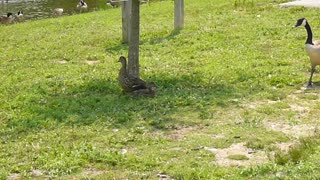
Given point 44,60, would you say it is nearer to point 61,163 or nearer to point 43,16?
point 61,163

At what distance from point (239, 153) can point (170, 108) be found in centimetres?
209

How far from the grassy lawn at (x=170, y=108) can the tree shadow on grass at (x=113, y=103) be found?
0.06 ft

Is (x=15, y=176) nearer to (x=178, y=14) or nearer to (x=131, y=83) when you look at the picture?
(x=131, y=83)

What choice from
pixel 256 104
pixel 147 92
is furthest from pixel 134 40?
pixel 256 104

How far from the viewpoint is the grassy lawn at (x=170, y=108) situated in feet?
21.3

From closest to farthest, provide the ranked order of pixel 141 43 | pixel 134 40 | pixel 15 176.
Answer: pixel 15 176 → pixel 134 40 → pixel 141 43

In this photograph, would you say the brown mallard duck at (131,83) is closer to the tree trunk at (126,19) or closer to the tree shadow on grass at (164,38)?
the tree shadow on grass at (164,38)

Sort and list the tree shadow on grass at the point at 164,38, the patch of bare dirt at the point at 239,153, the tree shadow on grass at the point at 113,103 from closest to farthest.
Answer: the patch of bare dirt at the point at 239,153
the tree shadow on grass at the point at 113,103
the tree shadow on grass at the point at 164,38

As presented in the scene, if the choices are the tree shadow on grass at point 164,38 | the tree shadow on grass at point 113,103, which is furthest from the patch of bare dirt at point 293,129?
A: the tree shadow on grass at point 164,38

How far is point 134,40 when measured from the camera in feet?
32.1

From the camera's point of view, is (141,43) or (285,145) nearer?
(285,145)

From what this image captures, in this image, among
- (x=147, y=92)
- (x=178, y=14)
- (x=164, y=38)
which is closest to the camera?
(x=147, y=92)

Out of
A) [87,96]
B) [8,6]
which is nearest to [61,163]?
[87,96]

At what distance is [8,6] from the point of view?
92.8 ft
